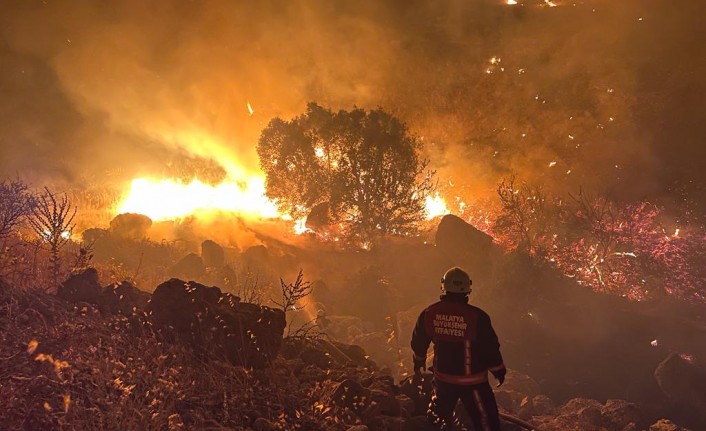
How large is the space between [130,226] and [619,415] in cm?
2677

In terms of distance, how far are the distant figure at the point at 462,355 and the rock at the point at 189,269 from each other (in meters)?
18.0

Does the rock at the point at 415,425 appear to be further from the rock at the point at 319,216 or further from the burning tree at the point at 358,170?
the rock at the point at 319,216

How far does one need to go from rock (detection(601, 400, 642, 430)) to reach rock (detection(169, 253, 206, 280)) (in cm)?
1796

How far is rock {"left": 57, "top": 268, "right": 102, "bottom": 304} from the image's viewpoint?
8289 millimetres

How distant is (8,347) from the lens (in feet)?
19.5

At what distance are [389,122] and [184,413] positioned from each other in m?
24.2

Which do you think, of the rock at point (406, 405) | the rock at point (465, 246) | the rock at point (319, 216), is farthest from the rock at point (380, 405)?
the rock at point (319, 216)

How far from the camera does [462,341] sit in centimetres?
539

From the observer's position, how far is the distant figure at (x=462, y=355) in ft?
17.6

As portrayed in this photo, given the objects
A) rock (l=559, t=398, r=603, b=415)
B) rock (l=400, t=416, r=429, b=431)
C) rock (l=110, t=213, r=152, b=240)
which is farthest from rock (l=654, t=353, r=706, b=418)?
rock (l=110, t=213, r=152, b=240)

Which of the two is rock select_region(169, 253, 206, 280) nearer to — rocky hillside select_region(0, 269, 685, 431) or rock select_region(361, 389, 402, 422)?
rocky hillside select_region(0, 269, 685, 431)

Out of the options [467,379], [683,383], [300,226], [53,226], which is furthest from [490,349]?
[300,226]

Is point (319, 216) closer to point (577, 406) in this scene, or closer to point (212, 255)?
point (212, 255)

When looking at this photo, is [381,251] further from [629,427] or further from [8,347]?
[8,347]
